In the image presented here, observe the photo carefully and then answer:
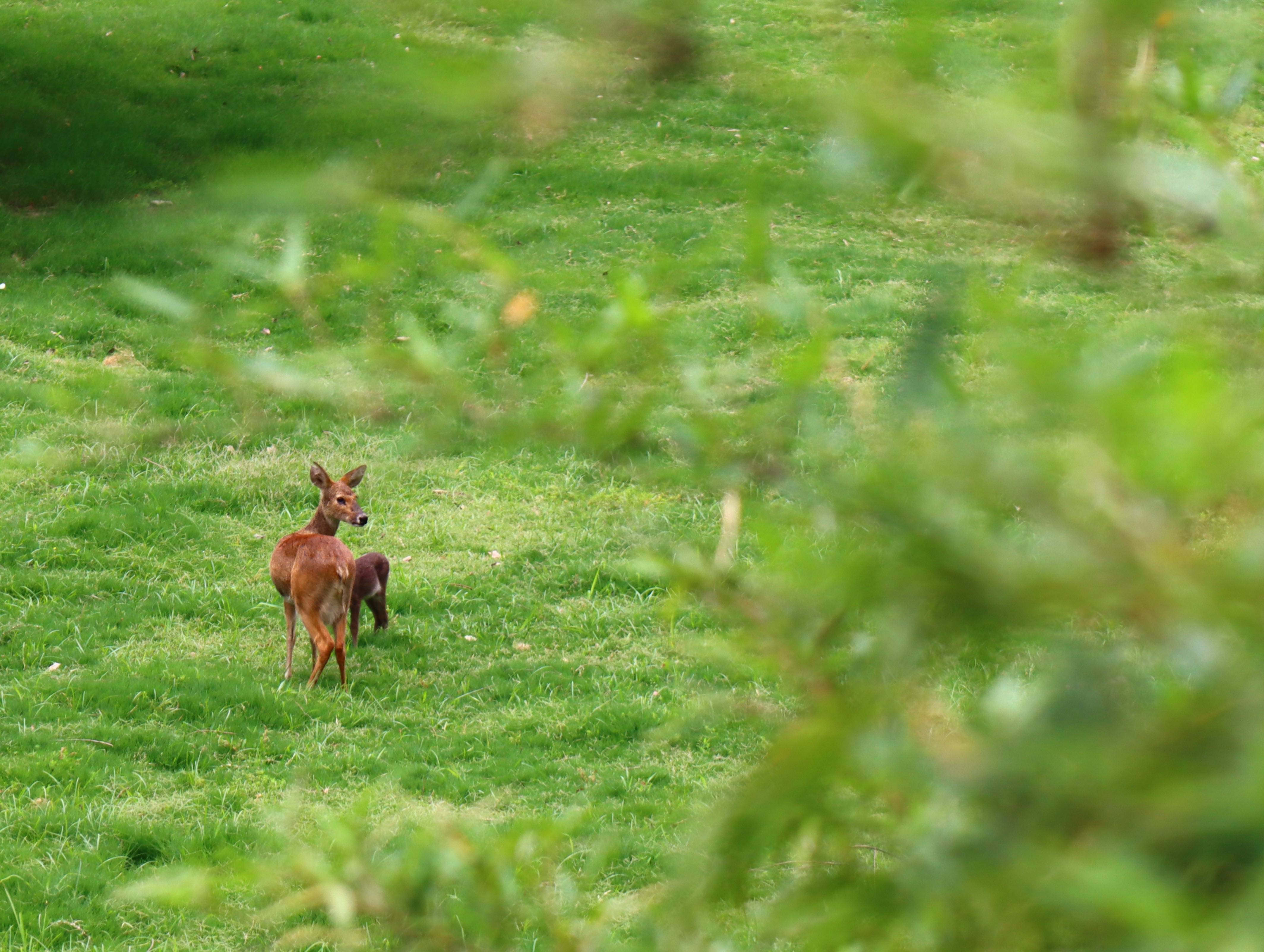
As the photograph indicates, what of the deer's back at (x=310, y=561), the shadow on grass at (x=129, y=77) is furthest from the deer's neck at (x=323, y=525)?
the shadow on grass at (x=129, y=77)

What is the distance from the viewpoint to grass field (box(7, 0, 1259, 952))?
1.45 m

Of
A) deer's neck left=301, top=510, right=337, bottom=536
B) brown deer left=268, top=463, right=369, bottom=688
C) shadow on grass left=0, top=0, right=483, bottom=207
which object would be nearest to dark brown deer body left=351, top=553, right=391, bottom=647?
brown deer left=268, top=463, right=369, bottom=688

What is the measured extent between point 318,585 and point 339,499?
72 cm

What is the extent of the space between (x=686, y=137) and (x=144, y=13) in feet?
19.4

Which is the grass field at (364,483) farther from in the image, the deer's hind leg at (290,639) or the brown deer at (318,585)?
the brown deer at (318,585)

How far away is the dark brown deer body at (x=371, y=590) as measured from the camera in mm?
6930

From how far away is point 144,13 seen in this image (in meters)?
13.9

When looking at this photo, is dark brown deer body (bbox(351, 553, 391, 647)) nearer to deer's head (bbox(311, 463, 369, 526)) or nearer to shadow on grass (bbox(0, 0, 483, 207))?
deer's head (bbox(311, 463, 369, 526))

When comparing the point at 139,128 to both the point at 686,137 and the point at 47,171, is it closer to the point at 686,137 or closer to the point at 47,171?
the point at 47,171

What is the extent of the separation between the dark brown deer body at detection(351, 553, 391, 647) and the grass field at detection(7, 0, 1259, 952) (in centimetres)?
12

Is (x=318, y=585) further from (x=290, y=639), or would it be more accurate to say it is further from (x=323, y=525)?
(x=323, y=525)

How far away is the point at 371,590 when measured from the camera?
6.95m

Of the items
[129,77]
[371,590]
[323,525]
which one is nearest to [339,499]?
[323,525]

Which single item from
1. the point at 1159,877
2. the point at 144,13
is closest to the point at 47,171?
the point at 144,13
